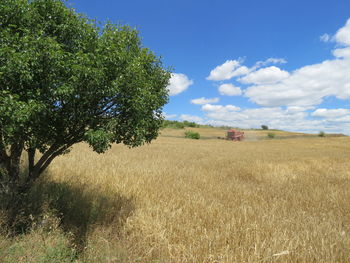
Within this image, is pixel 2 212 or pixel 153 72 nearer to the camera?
pixel 2 212

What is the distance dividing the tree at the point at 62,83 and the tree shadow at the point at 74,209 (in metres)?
0.94

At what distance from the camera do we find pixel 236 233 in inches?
200

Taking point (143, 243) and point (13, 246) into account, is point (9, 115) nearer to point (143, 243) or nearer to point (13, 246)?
point (13, 246)

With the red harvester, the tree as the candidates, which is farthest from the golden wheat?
the red harvester

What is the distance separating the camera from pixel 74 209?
693 cm

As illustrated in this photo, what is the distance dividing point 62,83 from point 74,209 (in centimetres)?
472

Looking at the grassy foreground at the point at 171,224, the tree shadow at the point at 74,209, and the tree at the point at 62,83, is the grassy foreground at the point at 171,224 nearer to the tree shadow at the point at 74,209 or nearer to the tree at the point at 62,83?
the tree shadow at the point at 74,209

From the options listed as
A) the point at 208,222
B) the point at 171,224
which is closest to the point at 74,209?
the point at 171,224

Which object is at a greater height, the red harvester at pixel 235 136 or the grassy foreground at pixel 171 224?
the red harvester at pixel 235 136

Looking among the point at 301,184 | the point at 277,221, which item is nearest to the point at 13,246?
the point at 277,221

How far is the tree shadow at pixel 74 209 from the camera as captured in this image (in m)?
5.68

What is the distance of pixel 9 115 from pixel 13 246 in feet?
9.70

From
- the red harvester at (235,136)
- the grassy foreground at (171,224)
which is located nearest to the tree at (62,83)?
the grassy foreground at (171,224)

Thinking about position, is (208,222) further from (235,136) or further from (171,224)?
(235,136)
